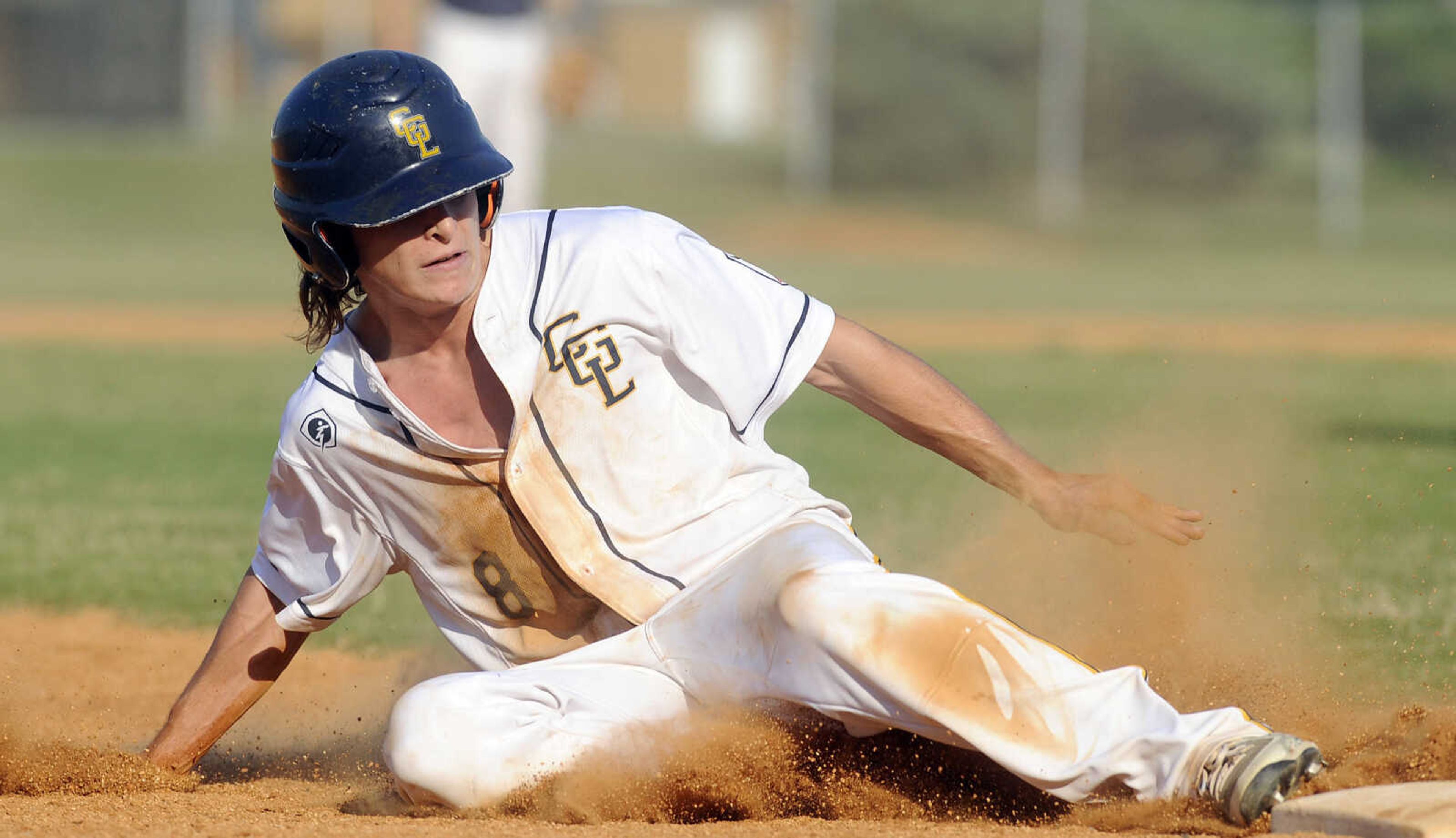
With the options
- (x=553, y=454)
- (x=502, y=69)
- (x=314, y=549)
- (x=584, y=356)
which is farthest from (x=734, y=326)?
(x=502, y=69)

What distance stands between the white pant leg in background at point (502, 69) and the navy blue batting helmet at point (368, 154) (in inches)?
281

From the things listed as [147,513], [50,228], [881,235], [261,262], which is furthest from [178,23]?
[147,513]

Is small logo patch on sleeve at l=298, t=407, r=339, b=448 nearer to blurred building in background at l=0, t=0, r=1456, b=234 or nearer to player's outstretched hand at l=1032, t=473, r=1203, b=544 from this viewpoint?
player's outstretched hand at l=1032, t=473, r=1203, b=544

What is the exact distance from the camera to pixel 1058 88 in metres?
24.6

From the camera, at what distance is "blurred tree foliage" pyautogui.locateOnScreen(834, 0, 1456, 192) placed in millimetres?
23891

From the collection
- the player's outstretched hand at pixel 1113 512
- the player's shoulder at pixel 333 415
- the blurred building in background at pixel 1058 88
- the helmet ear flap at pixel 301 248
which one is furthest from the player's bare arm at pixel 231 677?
the blurred building in background at pixel 1058 88

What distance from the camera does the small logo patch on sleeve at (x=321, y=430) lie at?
3176 millimetres

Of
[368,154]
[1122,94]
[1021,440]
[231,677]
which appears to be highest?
[368,154]

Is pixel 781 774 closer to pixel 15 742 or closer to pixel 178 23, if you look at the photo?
pixel 15 742

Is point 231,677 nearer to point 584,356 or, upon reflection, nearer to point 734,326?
point 584,356

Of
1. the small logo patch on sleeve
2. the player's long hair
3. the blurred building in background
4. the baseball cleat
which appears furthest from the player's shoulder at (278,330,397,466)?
the blurred building in background

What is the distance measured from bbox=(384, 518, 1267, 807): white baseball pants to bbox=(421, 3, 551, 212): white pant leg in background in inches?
295

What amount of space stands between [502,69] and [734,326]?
7.69 metres

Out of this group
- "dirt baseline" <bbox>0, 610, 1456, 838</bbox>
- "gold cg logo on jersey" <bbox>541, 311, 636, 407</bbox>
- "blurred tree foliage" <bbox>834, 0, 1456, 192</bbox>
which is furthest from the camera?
"blurred tree foliage" <bbox>834, 0, 1456, 192</bbox>
